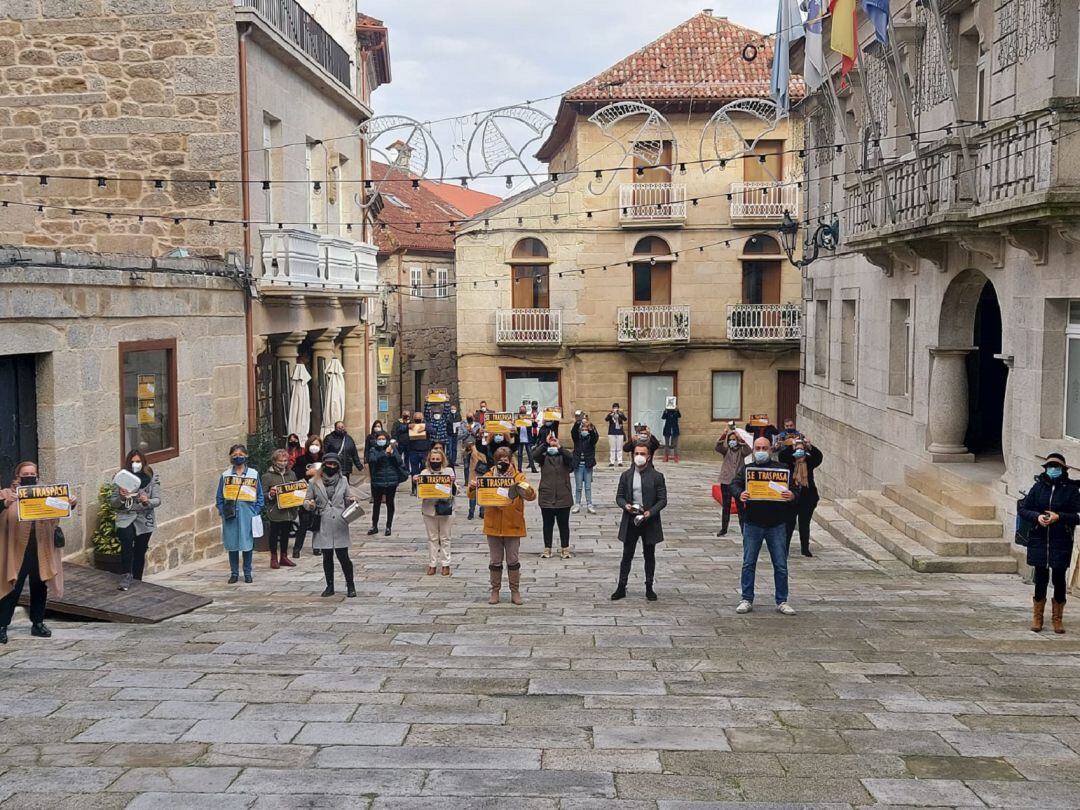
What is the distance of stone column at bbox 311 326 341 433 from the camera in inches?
997

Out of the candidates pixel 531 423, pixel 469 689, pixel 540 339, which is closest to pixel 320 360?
pixel 531 423

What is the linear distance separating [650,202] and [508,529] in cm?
2449

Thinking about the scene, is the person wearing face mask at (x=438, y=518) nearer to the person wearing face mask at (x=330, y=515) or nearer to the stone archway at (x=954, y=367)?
the person wearing face mask at (x=330, y=515)

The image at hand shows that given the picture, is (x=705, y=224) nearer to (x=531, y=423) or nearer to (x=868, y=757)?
(x=531, y=423)

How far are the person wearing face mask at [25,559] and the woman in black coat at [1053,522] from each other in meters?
8.68

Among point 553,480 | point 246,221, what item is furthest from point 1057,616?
point 246,221

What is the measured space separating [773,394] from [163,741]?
30.1 metres

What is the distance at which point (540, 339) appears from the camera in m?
36.3

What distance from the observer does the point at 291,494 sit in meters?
14.9

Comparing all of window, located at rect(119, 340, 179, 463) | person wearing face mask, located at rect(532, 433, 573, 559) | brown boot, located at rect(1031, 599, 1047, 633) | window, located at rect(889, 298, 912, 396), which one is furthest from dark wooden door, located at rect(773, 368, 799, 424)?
brown boot, located at rect(1031, 599, 1047, 633)

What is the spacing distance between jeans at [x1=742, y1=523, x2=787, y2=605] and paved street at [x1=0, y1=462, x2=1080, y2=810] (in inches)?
13.2

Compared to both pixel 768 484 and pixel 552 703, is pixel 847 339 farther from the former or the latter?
pixel 552 703

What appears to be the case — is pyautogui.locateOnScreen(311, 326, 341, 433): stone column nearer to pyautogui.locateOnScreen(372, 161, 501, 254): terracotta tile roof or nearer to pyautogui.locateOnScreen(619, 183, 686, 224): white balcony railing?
pyautogui.locateOnScreen(619, 183, 686, 224): white balcony railing

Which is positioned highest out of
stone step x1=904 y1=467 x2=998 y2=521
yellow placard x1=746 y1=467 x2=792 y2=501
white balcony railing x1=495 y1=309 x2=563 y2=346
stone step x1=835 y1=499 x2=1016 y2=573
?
white balcony railing x1=495 y1=309 x2=563 y2=346
